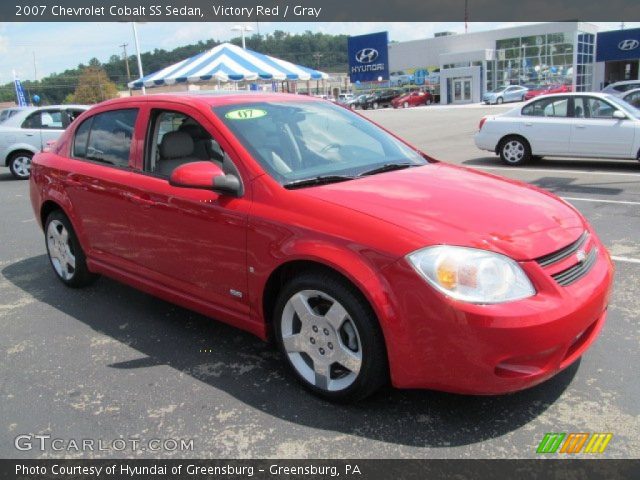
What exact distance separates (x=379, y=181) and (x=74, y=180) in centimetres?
261

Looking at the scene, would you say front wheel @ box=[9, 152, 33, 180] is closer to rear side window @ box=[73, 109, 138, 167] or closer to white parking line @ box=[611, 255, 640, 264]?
rear side window @ box=[73, 109, 138, 167]

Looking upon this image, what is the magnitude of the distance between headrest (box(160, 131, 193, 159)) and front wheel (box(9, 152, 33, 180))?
10.8 m

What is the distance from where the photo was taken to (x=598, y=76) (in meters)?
47.6

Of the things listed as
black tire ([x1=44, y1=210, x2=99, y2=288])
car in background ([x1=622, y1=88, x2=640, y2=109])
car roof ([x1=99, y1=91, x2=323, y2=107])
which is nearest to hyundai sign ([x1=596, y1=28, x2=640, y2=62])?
car in background ([x1=622, y1=88, x2=640, y2=109])

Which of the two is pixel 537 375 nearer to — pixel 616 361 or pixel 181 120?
pixel 616 361

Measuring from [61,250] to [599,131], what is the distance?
9.35 meters

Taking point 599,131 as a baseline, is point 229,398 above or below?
below

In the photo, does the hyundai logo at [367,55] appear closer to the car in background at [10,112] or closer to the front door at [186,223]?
the car in background at [10,112]

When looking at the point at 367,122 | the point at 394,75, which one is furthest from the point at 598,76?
the point at 367,122

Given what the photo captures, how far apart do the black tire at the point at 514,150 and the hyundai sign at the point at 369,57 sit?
47.4 m

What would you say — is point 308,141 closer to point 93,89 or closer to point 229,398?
point 229,398

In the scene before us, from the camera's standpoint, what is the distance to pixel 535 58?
48188 mm

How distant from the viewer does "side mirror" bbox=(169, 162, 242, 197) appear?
3107 millimetres

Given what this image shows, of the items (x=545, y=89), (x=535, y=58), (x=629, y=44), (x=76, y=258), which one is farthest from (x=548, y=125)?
Answer: (x=535, y=58)
